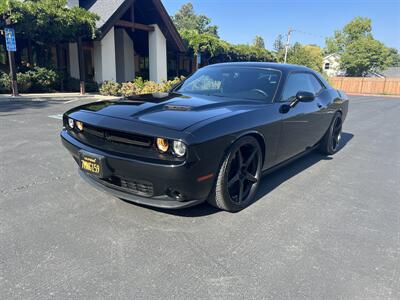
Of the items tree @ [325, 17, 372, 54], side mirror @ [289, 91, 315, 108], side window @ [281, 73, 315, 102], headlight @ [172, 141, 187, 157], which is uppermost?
tree @ [325, 17, 372, 54]

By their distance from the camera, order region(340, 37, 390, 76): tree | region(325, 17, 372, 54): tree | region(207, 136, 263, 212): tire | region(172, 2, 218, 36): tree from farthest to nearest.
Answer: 1. region(172, 2, 218, 36): tree
2. region(325, 17, 372, 54): tree
3. region(340, 37, 390, 76): tree
4. region(207, 136, 263, 212): tire

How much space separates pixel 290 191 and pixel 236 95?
1.30 m

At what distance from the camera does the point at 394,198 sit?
3.75 m

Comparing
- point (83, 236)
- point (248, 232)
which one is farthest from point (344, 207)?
point (83, 236)

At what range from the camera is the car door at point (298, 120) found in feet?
12.3

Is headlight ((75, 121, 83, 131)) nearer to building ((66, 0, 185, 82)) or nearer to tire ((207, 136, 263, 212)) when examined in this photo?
tire ((207, 136, 263, 212))

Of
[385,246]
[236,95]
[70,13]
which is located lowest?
[385,246]

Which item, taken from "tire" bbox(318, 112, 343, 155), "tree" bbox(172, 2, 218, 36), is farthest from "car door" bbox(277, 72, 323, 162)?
"tree" bbox(172, 2, 218, 36)

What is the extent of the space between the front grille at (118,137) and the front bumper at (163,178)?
0.41 ft

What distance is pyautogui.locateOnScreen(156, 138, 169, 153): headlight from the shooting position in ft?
8.23

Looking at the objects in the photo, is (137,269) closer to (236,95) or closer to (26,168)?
(236,95)

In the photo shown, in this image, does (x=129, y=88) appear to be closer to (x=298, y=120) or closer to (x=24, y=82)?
(x=24, y=82)

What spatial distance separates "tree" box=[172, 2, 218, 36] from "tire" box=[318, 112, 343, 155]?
232 feet

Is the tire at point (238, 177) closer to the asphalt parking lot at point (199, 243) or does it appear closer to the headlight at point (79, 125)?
the asphalt parking lot at point (199, 243)
